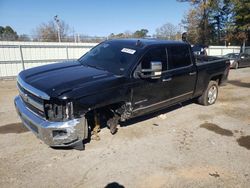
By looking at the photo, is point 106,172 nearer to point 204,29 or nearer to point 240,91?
point 240,91

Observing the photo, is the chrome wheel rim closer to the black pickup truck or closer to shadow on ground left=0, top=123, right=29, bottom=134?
the black pickup truck

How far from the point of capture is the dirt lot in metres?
3.45

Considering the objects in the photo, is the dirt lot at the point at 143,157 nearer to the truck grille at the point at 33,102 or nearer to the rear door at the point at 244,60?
the truck grille at the point at 33,102

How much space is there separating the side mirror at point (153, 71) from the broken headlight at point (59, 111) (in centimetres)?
165

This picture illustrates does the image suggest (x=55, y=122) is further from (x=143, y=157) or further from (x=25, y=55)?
(x=25, y=55)

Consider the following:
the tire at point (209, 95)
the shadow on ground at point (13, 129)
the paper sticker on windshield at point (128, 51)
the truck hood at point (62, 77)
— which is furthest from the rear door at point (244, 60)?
the shadow on ground at point (13, 129)

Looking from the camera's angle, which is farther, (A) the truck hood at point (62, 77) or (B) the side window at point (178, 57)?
(B) the side window at point (178, 57)

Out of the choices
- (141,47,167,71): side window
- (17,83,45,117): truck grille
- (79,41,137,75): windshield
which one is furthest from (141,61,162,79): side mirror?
(17,83,45,117): truck grille

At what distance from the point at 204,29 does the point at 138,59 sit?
34.2 meters

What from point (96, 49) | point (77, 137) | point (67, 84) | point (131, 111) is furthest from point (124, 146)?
point (96, 49)

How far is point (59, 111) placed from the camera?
3637 mm

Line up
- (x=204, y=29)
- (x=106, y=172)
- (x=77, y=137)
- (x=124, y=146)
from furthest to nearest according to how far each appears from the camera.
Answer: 1. (x=204, y=29)
2. (x=124, y=146)
3. (x=77, y=137)
4. (x=106, y=172)

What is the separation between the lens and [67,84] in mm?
3783

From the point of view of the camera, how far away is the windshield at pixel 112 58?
15.2 feet
